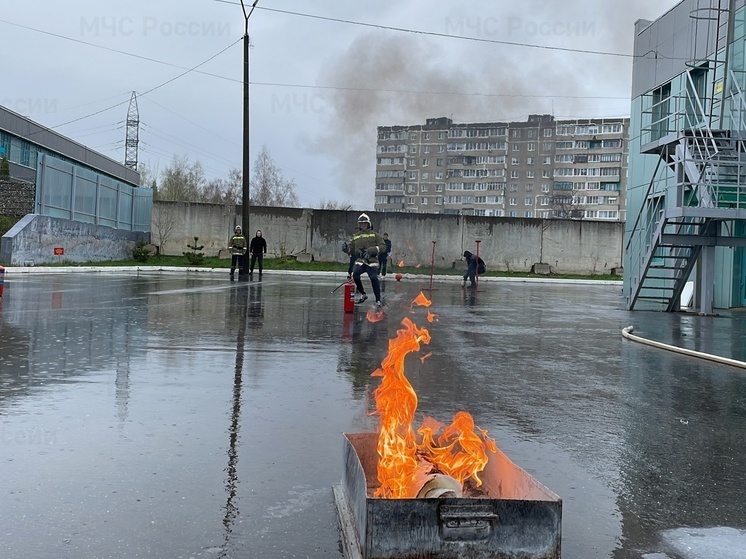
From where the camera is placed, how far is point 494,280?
128ft

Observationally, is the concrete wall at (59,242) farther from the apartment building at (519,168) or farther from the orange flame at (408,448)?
the apartment building at (519,168)

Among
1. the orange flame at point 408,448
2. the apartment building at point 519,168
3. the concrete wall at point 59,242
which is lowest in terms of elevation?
the orange flame at point 408,448

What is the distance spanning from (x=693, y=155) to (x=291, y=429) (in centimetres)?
1517

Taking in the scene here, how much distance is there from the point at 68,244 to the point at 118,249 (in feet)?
20.4

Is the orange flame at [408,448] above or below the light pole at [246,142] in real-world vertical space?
below

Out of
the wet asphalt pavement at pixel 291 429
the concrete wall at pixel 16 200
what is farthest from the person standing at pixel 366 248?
the concrete wall at pixel 16 200

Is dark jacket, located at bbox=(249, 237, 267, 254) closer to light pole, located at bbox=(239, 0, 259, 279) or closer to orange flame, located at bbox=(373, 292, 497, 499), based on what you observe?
light pole, located at bbox=(239, 0, 259, 279)

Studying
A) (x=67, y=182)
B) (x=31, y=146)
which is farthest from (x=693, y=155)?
(x=31, y=146)

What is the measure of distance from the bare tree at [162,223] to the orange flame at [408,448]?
43024 millimetres

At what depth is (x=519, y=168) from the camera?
136 meters

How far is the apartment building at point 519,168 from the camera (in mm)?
128500

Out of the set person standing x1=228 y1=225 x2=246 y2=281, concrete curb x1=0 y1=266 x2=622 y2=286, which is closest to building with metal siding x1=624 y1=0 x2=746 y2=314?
concrete curb x1=0 y1=266 x2=622 y2=286

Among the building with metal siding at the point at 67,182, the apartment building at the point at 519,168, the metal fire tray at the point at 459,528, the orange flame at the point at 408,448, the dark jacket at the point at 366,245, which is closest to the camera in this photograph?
the metal fire tray at the point at 459,528

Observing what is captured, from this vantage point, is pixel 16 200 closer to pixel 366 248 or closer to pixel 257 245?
pixel 257 245
